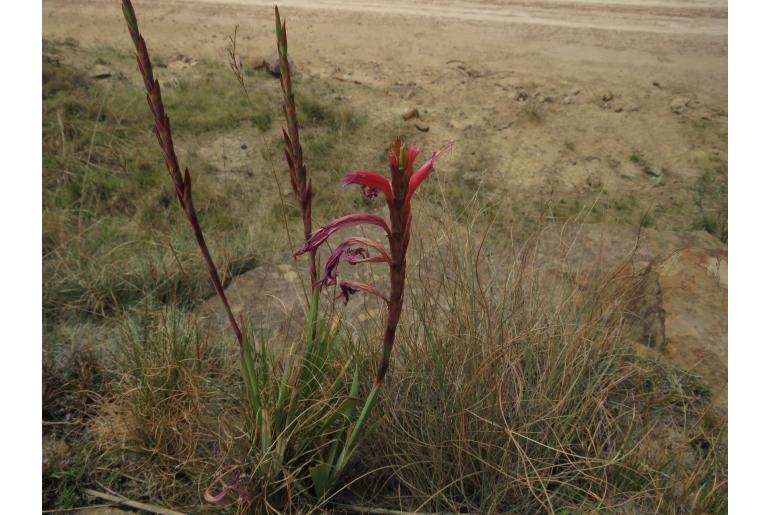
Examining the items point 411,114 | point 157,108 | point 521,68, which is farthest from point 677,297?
point 521,68

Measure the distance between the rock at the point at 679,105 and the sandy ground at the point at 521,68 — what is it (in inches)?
1.4

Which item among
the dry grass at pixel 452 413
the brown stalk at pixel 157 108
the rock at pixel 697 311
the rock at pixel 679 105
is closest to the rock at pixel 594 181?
the rock at pixel 679 105

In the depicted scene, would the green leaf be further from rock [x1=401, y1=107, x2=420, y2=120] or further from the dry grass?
rock [x1=401, y1=107, x2=420, y2=120]

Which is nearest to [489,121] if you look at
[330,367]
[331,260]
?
[330,367]

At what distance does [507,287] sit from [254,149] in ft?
11.0

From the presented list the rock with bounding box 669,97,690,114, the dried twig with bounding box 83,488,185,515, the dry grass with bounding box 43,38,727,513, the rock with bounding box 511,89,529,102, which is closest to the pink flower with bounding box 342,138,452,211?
the dry grass with bounding box 43,38,727,513

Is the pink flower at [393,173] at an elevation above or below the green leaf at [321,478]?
above

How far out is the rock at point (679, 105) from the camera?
6426mm

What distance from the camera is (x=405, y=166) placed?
44.3 inches

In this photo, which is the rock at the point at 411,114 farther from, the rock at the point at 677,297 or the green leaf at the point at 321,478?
the green leaf at the point at 321,478

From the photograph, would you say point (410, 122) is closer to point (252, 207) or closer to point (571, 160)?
point (571, 160)

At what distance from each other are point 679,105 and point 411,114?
2.62 meters

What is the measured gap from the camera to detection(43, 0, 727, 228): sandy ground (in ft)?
18.3

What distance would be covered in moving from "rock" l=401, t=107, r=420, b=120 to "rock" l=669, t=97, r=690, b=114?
97.6 inches
